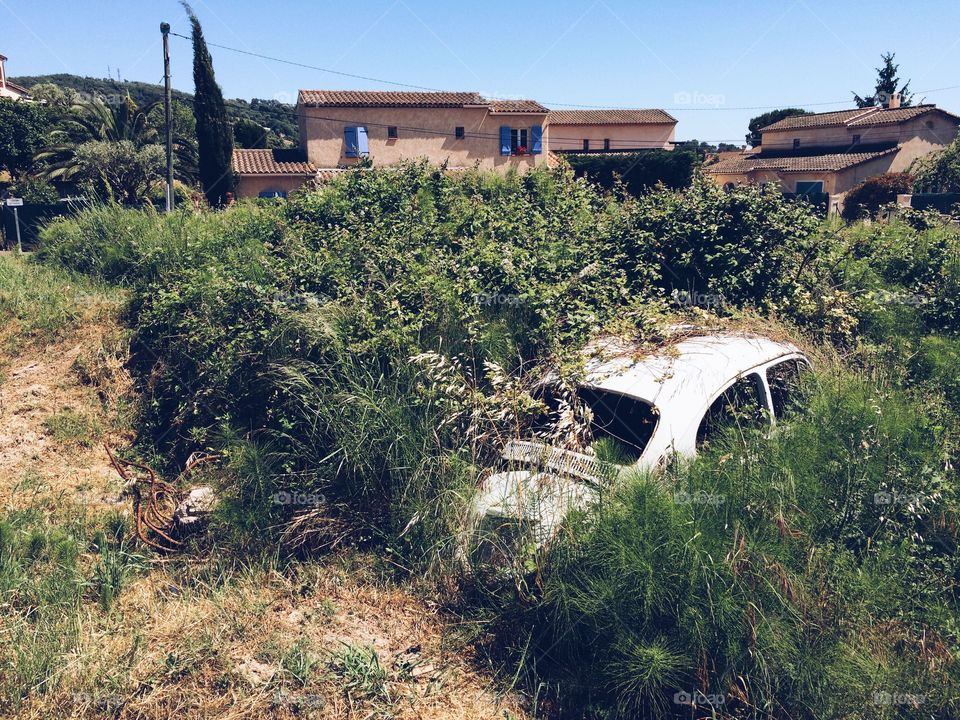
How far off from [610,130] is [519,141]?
1529 centimetres

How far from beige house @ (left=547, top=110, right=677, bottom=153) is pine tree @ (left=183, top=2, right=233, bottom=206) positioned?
26.2 m

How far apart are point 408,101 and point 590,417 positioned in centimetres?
3519

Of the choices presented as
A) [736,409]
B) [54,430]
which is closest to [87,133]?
[54,430]

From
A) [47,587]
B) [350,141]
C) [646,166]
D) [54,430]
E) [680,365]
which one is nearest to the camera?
[47,587]

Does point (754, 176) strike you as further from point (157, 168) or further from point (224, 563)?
point (224, 563)

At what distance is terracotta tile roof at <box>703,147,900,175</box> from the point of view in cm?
4272

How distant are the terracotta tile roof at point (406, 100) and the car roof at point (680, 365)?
3341 cm

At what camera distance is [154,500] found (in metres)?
6.43

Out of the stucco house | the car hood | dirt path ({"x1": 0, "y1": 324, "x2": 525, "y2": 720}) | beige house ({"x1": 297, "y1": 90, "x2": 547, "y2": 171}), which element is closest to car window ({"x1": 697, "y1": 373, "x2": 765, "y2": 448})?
the car hood

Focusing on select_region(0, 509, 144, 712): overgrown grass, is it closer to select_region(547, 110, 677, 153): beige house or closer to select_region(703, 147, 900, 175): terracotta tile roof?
select_region(703, 147, 900, 175): terracotta tile roof

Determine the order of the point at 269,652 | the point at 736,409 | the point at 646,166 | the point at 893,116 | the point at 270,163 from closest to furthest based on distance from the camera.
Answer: the point at 269,652
the point at 736,409
the point at 270,163
the point at 646,166
the point at 893,116

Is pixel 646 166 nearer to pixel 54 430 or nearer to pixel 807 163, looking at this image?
pixel 807 163

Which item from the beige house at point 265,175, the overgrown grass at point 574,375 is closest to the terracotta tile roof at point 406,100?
the beige house at point 265,175

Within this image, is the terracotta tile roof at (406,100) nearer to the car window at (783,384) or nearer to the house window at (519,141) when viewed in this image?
the house window at (519,141)
